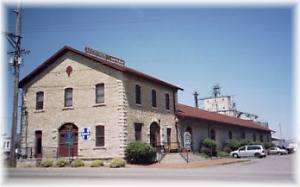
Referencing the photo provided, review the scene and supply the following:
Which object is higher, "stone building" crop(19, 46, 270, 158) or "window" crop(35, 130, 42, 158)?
"stone building" crop(19, 46, 270, 158)

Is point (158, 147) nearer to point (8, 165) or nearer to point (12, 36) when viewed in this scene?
point (8, 165)

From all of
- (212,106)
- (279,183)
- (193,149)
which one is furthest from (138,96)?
(212,106)

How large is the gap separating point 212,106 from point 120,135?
5393 cm

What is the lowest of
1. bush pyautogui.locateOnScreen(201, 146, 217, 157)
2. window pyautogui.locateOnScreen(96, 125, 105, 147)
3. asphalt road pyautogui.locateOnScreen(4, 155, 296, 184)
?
asphalt road pyautogui.locateOnScreen(4, 155, 296, 184)

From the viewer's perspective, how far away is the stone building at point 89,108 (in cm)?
Result: 2748

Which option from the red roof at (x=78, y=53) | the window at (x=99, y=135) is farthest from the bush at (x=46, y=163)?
the red roof at (x=78, y=53)

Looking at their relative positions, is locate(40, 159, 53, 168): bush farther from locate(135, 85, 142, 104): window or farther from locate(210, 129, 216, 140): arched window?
locate(210, 129, 216, 140): arched window

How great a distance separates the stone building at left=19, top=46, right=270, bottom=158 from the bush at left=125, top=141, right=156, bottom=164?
54 cm

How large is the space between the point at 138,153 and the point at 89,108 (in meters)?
5.40

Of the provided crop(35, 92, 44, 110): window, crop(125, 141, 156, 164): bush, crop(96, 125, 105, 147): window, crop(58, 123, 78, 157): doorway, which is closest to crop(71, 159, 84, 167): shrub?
crop(96, 125, 105, 147): window

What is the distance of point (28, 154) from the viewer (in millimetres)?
30188

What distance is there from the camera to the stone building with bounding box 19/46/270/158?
2748 centimetres

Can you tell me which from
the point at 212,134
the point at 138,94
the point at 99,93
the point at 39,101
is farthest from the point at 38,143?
the point at 212,134

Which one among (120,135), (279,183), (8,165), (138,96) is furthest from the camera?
(138,96)
